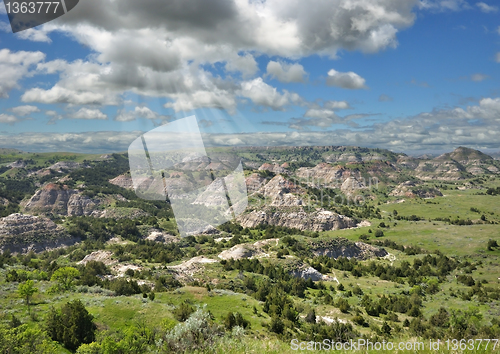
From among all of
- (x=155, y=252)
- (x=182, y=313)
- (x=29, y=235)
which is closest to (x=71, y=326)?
(x=182, y=313)

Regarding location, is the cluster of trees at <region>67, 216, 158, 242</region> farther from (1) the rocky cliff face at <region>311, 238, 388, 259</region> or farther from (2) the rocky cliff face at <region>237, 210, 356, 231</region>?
(1) the rocky cliff face at <region>311, 238, 388, 259</region>

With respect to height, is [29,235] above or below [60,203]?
below

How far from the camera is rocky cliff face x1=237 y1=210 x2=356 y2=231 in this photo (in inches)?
5113

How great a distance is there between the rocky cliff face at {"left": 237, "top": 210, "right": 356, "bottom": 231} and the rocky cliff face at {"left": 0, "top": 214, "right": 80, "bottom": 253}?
72163 millimetres

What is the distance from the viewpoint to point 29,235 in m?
95.8

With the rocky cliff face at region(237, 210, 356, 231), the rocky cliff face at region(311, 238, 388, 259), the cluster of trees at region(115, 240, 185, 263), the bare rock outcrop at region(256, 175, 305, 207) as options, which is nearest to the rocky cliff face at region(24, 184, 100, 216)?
the cluster of trees at region(115, 240, 185, 263)

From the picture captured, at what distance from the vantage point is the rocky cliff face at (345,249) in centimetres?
9212

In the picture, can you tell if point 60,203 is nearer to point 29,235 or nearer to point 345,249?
point 29,235

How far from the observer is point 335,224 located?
131375mm

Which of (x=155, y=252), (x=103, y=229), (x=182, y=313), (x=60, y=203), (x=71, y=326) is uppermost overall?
(x=71, y=326)

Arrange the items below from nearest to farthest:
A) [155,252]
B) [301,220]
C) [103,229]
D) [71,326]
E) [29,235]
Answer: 1. [71,326]
2. [155,252]
3. [29,235]
4. [103,229]
5. [301,220]

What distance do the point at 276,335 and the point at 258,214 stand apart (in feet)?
351

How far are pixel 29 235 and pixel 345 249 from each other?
335 feet

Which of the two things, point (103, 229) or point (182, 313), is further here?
point (103, 229)
